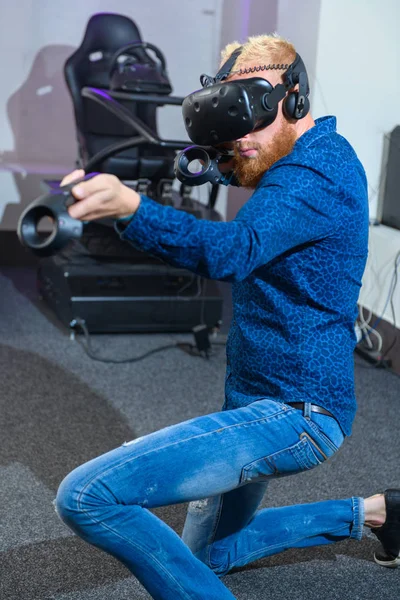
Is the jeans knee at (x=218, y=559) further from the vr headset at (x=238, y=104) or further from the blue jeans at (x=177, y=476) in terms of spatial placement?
the vr headset at (x=238, y=104)

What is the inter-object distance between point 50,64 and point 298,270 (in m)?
Result: 3.94

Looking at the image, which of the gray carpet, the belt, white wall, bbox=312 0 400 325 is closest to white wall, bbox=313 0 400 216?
white wall, bbox=312 0 400 325

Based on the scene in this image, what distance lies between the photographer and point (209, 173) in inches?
62.7

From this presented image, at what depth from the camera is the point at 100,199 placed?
1188mm

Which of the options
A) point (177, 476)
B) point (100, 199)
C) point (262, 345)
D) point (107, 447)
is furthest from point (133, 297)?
point (100, 199)

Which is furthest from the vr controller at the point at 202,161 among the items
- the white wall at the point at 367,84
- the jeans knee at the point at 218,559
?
the white wall at the point at 367,84

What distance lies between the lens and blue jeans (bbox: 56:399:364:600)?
4.61ft

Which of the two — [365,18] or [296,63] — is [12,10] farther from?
[296,63]

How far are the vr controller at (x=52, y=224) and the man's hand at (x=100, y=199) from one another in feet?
0.04

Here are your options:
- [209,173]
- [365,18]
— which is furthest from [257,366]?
[365,18]

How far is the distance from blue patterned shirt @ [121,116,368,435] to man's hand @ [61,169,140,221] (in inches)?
3.2

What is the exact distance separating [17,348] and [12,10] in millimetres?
2388

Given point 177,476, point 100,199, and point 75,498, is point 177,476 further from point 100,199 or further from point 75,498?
point 100,199

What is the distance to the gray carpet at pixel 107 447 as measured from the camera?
1.93m
